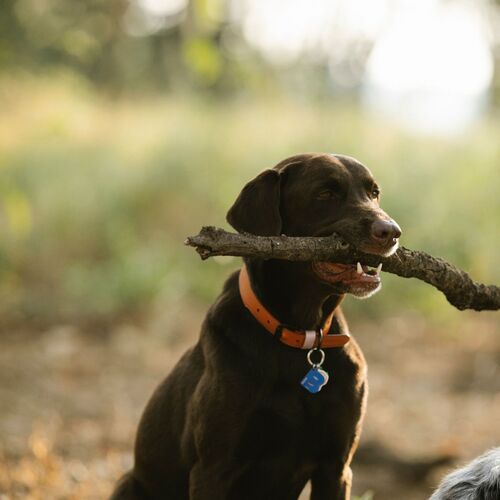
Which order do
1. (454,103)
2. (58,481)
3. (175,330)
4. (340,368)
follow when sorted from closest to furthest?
(340,368), (58,481), (175,330), (454,103)

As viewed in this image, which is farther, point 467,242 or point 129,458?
point 467,242

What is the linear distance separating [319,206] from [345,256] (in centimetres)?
37

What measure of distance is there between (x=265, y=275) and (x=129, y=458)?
102 inches

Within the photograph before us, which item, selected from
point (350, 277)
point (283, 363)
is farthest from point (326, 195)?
point (283, 363)

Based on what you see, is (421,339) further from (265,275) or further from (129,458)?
(265,275)

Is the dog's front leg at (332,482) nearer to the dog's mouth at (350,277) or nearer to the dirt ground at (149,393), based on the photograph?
the dog's mouth at (350,277)

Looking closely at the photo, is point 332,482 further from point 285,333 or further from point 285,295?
point 285,295

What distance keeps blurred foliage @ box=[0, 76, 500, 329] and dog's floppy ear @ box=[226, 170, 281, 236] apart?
5413 millimetres

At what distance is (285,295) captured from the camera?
337 centimetres

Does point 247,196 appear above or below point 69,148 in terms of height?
above

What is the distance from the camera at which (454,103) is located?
1366 cm

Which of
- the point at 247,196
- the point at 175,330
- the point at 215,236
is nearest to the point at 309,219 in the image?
the point at 247,196

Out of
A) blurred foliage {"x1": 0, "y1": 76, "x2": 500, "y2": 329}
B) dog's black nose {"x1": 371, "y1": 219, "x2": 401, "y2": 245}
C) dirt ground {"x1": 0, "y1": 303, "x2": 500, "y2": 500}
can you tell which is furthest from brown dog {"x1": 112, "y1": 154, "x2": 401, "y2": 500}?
blurred foliage {"x1": 0, "y1": 76, "x2": 500, "y2": 329}

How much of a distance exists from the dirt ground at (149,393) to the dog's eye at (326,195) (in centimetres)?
235
